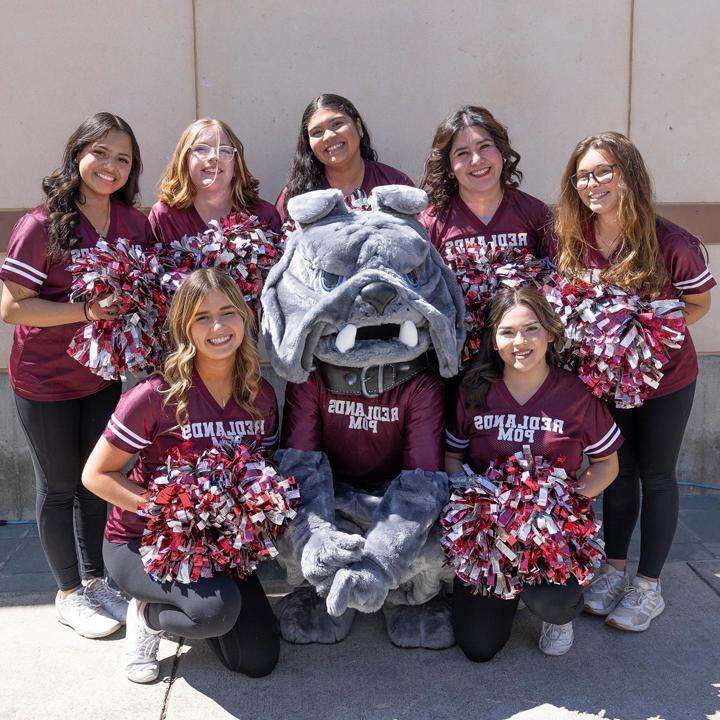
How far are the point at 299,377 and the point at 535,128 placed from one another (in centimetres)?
250

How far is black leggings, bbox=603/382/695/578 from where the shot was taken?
3.45m

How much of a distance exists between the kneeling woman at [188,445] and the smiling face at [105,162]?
0.65m

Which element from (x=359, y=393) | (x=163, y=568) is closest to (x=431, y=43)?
(x=359, y=393)

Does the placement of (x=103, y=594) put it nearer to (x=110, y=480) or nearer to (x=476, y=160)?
(x=110, y=480)

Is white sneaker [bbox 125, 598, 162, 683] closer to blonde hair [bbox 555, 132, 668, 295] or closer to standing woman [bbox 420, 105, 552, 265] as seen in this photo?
standing woman [bbox 420, 105, 552, 265]

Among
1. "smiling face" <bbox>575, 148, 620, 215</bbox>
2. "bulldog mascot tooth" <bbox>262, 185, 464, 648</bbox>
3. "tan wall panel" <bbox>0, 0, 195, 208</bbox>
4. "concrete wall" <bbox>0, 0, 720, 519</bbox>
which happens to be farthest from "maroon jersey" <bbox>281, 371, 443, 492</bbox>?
"tan wall panel" <bbox>0, 0, 195, 208</bbox>

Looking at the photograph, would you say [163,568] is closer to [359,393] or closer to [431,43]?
[359,393]

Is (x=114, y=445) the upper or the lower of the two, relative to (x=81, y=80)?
lower

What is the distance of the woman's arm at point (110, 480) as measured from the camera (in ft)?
10.0

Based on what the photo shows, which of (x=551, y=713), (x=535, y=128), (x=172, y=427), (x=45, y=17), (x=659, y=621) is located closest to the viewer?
(x=551, y=713)

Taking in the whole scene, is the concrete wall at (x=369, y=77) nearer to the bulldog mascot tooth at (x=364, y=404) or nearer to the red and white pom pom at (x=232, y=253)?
the red and white pom pom at (x=232, y=253)

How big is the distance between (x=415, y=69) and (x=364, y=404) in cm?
228

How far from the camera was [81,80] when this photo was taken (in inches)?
178

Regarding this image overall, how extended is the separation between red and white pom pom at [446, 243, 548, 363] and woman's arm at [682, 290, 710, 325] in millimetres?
576
